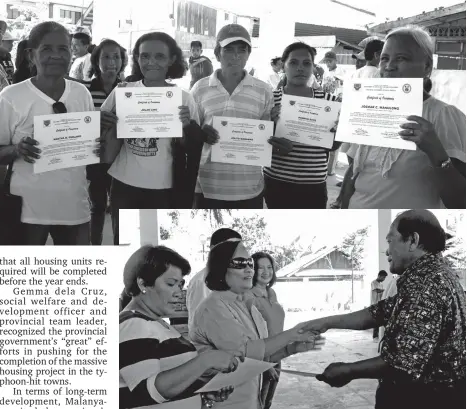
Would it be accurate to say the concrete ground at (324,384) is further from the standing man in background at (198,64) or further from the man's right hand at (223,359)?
the standing man in background at (198,64)

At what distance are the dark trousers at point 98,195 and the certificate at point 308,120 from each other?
→ 0.61m

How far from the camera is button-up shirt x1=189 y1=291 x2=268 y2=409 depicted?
208 centimetres

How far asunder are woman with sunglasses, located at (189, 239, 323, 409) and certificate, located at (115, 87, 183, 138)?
1.41 feet

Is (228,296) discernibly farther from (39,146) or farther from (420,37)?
(420,37)

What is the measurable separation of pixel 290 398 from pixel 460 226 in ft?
2.51

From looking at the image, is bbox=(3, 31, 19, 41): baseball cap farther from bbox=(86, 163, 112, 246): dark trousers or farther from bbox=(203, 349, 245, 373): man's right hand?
bbox=(203, 349, 245, 373): man's right hand

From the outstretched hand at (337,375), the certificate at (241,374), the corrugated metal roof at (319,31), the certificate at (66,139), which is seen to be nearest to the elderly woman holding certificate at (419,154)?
the corrugated metal roof at (319,31)

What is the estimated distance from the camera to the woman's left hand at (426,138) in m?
1.98

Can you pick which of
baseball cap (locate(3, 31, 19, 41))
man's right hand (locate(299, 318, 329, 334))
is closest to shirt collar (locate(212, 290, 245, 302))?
man's right hand (locate(299, 318, 329, 334))

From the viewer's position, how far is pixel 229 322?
6.82ft

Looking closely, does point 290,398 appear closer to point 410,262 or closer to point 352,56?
point 410,262

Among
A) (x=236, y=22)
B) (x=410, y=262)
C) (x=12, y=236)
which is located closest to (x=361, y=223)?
(x=410, y=262)

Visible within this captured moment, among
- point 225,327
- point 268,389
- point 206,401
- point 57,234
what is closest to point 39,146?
point 57,234

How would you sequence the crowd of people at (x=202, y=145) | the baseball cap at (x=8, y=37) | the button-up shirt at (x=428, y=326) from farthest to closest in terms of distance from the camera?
the baseball cap at (x=8, y=37) → the crowd of people at (x=202, y=145) → the button-up shirt at (x=428, y=326)
